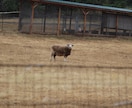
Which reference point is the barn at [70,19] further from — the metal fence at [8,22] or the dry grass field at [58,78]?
the dry grass field at [58,78]

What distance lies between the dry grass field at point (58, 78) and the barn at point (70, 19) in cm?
244

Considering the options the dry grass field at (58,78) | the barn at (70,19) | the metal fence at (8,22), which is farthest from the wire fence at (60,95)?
the metal fence at (8,22)

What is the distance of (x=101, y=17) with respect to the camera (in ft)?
114

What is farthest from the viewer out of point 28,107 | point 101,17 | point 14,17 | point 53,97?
point 14,17

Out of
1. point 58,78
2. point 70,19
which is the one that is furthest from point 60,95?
point 70,19

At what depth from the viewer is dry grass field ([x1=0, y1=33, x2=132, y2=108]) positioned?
27.2 ft

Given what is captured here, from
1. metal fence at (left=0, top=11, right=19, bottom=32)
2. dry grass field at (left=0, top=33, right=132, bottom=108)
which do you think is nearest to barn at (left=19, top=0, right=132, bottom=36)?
metal fence at (left=0, top=11, right=19, bottom=32)

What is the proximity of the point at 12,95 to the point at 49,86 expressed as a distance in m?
1.51

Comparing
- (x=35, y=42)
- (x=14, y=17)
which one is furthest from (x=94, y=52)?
(x=14, y=17)

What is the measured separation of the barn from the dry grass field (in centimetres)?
244

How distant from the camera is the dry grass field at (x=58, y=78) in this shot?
8.28m

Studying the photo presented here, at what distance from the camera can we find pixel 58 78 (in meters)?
11.9

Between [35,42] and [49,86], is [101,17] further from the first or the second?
[49,86]

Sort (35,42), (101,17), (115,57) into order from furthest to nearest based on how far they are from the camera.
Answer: (101,17) → (35,42) → (115,57)
